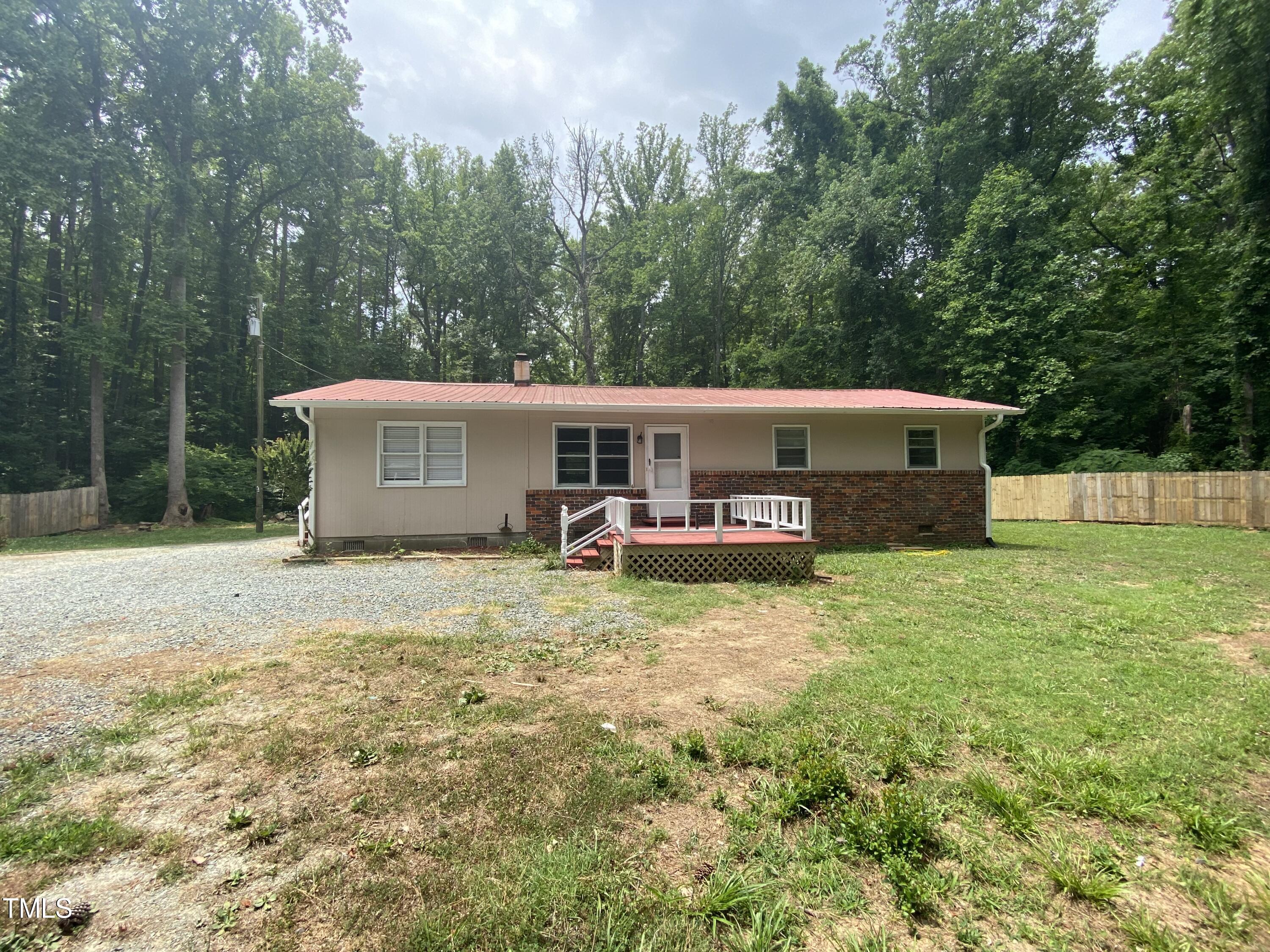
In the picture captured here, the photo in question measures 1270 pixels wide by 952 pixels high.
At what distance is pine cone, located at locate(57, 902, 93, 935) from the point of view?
68.2 inches

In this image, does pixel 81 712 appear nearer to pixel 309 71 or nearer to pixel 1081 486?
pixel 1081 486

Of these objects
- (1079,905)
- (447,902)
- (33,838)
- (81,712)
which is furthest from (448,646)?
(1079,905)

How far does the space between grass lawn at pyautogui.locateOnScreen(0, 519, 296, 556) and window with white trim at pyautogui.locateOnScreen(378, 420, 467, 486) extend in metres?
6.18

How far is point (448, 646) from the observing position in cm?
451

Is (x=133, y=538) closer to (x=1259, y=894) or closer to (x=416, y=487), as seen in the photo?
(x=416, y=487)

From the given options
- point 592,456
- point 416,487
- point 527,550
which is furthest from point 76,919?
point 592,456

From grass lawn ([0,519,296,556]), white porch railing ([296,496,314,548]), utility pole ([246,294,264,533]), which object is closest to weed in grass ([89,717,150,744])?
white porch railing ([296,496,314,548])

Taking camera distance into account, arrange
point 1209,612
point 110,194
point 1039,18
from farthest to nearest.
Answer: point 1039,18, point 110,194, point 1209,612

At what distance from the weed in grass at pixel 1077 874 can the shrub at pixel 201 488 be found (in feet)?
76.2

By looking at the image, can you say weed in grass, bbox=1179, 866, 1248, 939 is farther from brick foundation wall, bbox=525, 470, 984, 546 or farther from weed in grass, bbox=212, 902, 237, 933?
brick foundation wall, bbox=525, 470, 984, 546

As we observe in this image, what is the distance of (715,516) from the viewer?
9531mm

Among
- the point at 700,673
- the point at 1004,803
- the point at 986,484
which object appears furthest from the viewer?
the point at 986,484

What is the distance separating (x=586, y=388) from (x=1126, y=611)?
10.5 metres

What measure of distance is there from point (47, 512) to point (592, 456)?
54.2 ft
